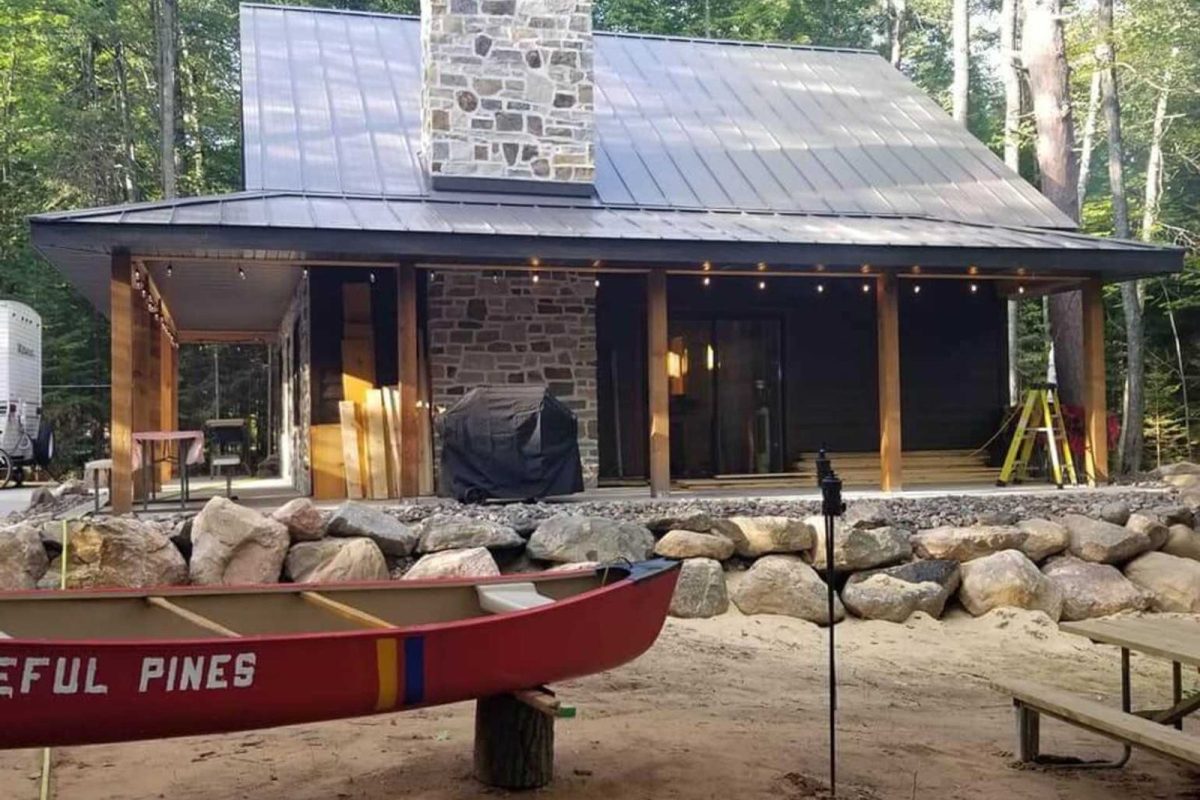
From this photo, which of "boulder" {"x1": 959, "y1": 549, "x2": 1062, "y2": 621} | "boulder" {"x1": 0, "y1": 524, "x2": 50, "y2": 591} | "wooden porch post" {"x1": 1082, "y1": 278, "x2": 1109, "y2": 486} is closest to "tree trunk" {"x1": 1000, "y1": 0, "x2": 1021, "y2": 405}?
"wooden porch post" {"x1": 1082, "y1": 278, "x2": 1109, "y2": 486}

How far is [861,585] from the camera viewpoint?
8.25 metres

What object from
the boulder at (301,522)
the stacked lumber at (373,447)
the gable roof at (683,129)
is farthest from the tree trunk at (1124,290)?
Result: the boulder at (301,522)

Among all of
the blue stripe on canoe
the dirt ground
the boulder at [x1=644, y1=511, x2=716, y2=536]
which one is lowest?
the dirt ground

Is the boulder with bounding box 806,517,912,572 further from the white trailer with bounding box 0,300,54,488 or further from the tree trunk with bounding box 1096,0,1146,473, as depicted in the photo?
the white trailer with bounding box 0,300,54,488

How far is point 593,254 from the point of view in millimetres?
9000

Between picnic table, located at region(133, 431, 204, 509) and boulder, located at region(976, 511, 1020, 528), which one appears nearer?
picnic table, located at region(133, 431, 204, 509)

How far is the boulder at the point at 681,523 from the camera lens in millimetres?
8289

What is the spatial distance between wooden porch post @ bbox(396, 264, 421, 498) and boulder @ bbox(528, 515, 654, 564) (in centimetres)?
155

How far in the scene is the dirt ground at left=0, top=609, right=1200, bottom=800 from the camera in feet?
13.9

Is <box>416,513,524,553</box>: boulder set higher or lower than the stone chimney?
lower

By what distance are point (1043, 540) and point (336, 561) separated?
573 centimetres

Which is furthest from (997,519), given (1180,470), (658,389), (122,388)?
(122,388)

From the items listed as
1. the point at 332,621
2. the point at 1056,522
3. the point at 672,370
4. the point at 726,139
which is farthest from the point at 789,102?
the point at 332,621

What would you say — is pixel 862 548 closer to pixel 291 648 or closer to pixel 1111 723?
pixel 1111 723
